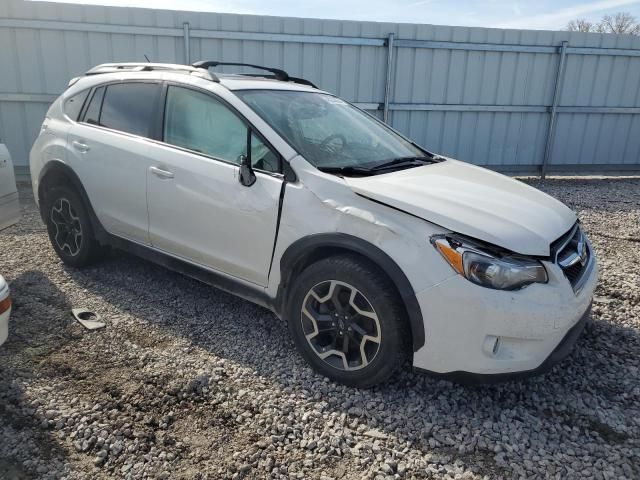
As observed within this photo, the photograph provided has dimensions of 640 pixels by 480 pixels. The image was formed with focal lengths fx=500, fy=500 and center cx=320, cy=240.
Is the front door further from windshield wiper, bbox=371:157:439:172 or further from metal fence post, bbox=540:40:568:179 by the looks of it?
metal fence post, bbox=540:40:568:179

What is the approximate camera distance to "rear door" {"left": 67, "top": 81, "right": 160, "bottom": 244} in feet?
12.1

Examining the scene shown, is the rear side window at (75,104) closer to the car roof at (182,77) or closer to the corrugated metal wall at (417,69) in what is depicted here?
the car roof at (182,77)

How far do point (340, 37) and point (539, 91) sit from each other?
12.8 feet

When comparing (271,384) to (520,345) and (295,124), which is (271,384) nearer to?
(520,345)

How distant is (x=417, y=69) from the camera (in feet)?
29.2

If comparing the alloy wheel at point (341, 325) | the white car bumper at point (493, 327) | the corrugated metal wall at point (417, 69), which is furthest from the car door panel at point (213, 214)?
the corrugated metal wall at point (417, 69)

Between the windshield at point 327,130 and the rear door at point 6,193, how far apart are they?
2.07 metres

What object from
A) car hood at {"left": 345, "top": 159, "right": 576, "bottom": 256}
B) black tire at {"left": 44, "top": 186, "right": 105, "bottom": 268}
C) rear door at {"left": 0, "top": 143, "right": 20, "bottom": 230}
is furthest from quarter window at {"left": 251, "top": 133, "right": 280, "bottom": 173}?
rear door at {"left": 0, "top": 143, "right": 20, "bottom": 230}

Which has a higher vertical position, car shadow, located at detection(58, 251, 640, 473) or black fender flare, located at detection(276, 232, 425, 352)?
black fender flare, located at detection(276, 232, 425, 352)

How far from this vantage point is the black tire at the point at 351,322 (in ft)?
8.58

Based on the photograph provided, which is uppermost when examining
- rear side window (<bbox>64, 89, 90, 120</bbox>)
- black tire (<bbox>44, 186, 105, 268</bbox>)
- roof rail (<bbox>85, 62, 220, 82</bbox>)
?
roof rail (<bbox>85, 62, 220, 82</bbox>)

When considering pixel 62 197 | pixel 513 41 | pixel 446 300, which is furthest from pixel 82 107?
pixel 513 41

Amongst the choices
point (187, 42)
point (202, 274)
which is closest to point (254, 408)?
point (202, 274)

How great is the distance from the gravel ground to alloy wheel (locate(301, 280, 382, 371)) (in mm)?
193
